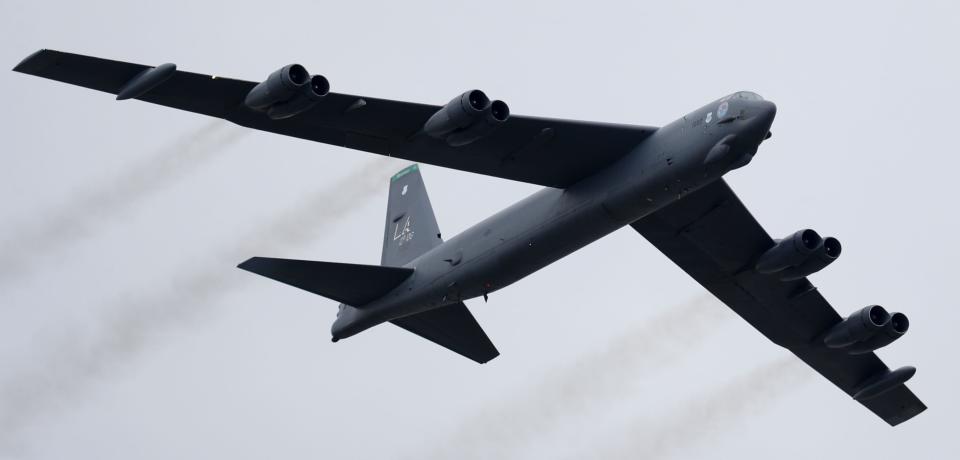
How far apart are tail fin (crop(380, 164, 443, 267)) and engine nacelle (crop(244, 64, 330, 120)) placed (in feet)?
34.0

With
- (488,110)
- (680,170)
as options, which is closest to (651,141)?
(680,170)

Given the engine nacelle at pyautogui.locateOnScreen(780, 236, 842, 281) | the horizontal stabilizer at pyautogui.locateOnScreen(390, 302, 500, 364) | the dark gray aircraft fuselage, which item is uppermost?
the dark gray aircraft fuselage

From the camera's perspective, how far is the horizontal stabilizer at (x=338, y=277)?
135 ft

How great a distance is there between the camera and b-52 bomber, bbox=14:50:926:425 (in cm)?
3644

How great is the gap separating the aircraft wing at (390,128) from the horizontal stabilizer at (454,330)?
5.31 metres

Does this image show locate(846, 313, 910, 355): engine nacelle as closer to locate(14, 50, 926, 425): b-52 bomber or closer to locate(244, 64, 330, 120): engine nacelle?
locate(14, 50, 926, 425): b-52 bomber

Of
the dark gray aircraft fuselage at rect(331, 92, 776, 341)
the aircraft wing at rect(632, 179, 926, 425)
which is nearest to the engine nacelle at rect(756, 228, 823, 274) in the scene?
the aircraft wing at rect(632, 179, 926, 425)

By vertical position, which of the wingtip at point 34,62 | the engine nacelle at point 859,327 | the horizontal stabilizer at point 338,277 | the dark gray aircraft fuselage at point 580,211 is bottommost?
the engine nacelle at point 859,327

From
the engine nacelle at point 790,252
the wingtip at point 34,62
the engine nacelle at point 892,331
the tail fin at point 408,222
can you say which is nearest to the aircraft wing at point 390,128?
the wingtip at point 34,62

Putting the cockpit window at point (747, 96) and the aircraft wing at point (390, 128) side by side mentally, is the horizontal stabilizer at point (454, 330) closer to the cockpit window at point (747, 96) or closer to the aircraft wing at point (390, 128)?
the aircraft wing at point (390, 128)

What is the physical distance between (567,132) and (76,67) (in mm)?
11891

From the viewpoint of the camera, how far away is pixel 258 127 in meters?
37.6

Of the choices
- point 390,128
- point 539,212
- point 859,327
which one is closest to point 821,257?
point 859,327

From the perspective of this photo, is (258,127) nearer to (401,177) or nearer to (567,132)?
(567,132)
